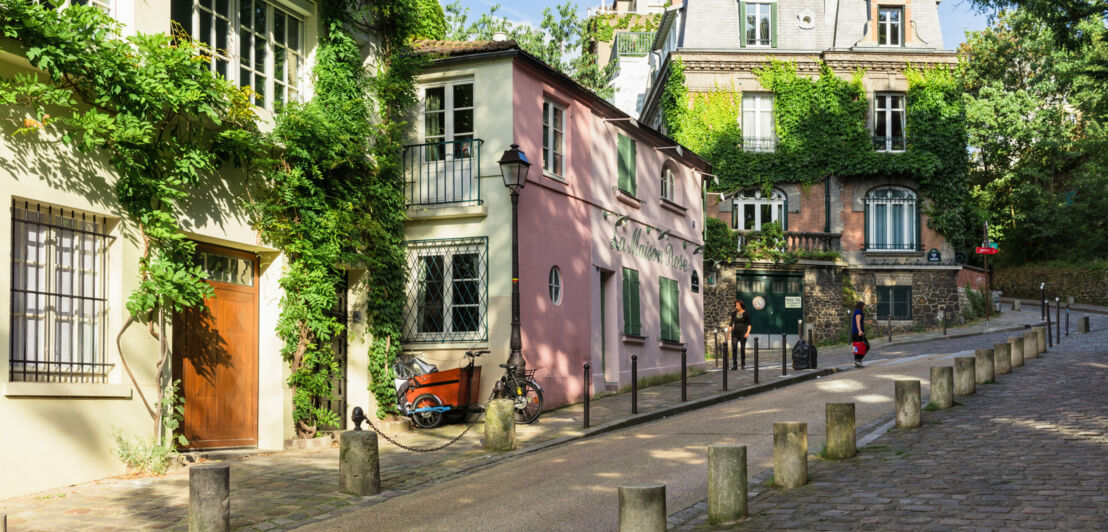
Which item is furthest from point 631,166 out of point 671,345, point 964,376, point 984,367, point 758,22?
point 758,22

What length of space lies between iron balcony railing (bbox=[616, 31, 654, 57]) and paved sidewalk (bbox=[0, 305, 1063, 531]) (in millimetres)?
38719

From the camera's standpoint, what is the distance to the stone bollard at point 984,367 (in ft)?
57.3

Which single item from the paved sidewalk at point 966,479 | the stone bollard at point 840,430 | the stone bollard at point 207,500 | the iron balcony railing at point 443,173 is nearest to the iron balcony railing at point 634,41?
the iron balcony railing at point 443,173

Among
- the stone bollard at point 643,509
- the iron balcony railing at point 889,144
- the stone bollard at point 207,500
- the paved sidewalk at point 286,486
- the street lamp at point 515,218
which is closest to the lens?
the stone bollard at point 643,509

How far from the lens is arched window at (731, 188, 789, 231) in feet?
127

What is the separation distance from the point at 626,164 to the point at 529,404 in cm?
736

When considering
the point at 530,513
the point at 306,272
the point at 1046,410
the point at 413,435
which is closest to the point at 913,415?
the point at 1046,410

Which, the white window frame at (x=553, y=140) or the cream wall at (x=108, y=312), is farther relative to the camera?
the white window frame at (x=553, y=140)

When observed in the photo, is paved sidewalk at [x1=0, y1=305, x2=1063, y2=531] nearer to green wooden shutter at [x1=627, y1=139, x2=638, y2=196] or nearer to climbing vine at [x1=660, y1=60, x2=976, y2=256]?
green wooden shutter at [x1=627, y1=139, x2=638, y2=196]

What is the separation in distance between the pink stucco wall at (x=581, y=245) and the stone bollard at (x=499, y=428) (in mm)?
3921

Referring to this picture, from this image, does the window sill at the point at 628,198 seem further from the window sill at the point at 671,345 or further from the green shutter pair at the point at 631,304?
the window sill at the point at 671,345

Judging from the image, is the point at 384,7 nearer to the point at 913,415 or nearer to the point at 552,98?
the point at 552,98

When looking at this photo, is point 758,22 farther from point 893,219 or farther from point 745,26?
point 893,219

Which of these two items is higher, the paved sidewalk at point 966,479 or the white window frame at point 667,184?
the white window frame at point 667,184
